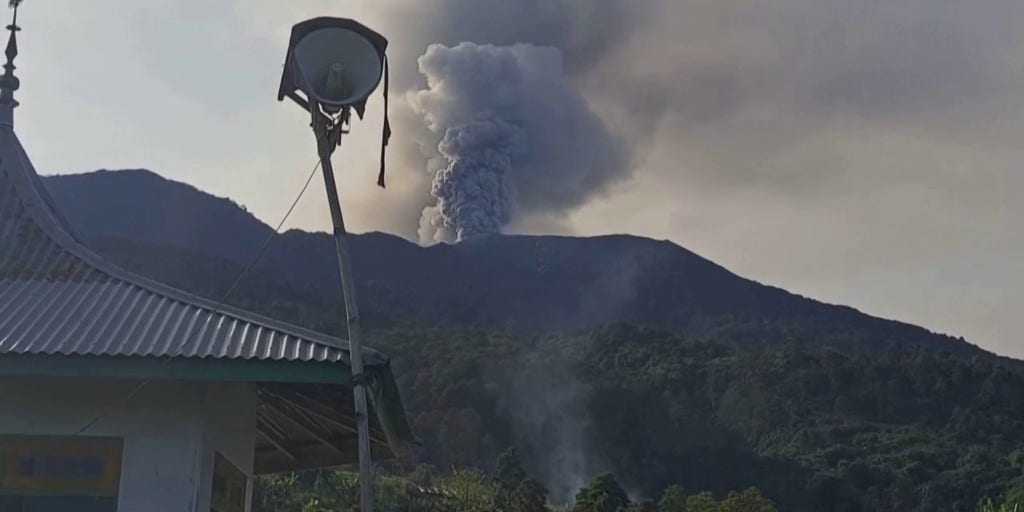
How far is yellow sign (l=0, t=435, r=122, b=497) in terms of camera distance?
6359mm

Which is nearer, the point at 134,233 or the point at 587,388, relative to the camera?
the point at 587,388

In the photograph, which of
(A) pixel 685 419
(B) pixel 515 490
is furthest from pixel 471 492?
(A) pixel 685 419

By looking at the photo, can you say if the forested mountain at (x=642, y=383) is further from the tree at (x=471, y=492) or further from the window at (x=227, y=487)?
the window at (x=227, y=487)

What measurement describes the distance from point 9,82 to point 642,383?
181 feet

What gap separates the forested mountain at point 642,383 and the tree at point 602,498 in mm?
2512

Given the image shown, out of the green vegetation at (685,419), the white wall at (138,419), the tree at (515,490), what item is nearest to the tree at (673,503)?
the green vegetation at (685,419)

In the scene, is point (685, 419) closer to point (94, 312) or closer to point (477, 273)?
point (94, 312)

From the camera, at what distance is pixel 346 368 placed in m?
6.10

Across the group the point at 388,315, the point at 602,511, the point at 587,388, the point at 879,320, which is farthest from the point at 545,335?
the point at 602,511

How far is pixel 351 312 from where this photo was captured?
5.77 m

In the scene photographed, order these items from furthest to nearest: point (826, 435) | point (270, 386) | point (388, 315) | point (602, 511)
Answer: point (388, 315), point (826, 435), point (602, 511), point (270, 386)

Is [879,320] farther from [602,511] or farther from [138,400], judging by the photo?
[138,400]

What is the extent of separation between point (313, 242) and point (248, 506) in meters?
95.5

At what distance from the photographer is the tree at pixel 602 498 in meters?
32.6
